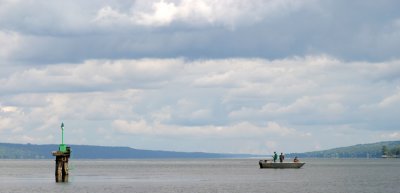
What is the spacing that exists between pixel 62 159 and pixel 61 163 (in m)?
1.30

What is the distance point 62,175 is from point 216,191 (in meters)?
29.7

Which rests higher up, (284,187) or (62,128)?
(62,128)

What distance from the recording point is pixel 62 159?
119875 mm

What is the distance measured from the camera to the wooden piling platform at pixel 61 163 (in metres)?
119

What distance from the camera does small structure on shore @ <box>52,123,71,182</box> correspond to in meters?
119

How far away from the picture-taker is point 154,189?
11025cm

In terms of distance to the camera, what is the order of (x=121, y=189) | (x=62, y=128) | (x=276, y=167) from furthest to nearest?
(x=276, y=167)
(x=62, y=128)
(x=121, y=189)

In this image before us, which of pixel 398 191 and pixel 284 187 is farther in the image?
pixel 284 187

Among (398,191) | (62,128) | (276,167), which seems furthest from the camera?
(276,167)

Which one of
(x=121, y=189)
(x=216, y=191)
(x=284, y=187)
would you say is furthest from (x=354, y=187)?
(x=121, y=189)

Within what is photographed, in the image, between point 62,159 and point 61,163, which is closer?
point 62,159

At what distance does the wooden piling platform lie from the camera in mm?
118688

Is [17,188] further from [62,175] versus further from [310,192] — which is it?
[310,192]

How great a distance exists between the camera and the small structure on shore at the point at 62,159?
389 feet
